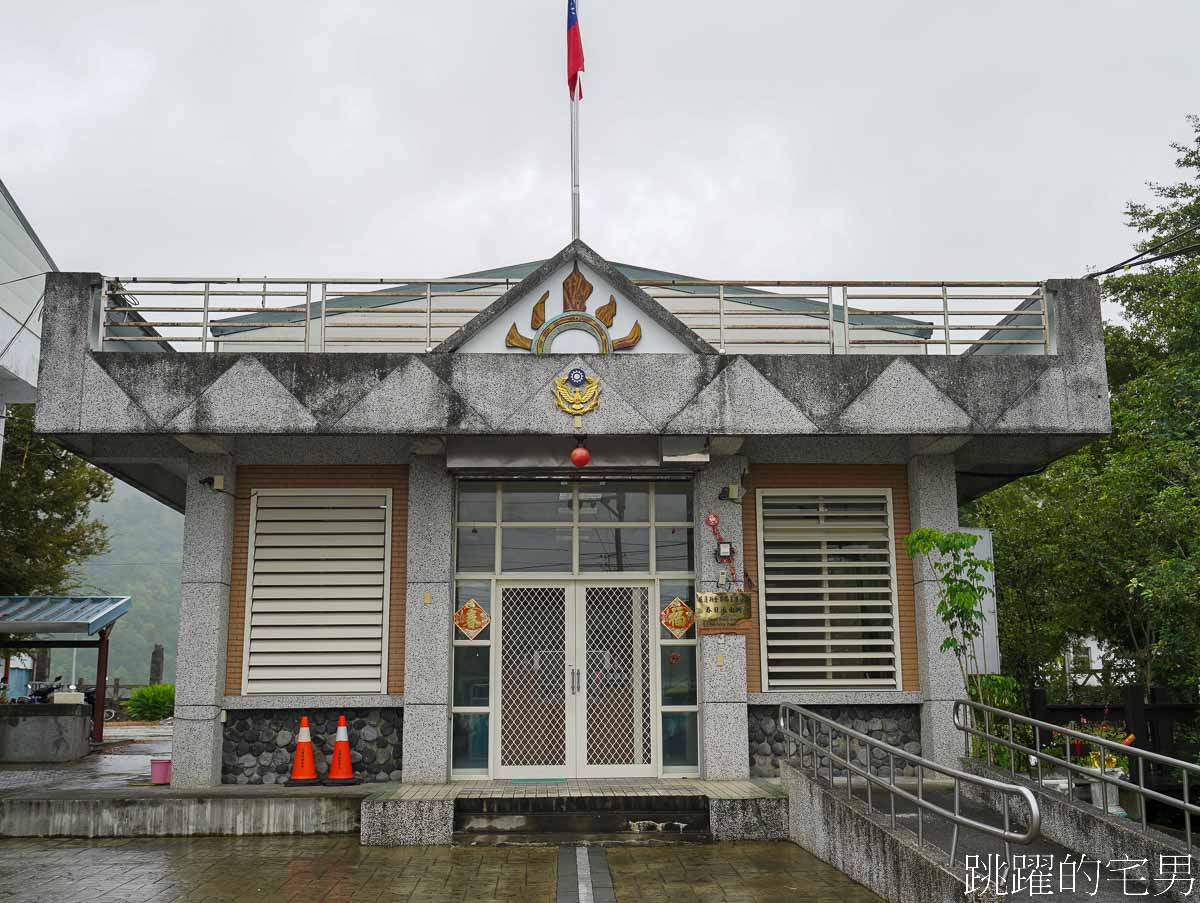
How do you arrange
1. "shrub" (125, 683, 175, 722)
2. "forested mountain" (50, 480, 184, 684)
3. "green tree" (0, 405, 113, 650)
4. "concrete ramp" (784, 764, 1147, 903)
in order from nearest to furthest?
"concrete ramp" (784, 764, 1147, 903) → "green tree" (0, 405, 113, 650) → "shrub" (125, 683, 175, 722) → "forested mountain" (50, 480, 184, 684)

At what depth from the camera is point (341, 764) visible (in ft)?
37.4

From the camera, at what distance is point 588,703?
38.8 feet

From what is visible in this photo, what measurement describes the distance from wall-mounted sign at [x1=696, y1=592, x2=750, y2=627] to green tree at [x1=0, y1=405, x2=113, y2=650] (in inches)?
676

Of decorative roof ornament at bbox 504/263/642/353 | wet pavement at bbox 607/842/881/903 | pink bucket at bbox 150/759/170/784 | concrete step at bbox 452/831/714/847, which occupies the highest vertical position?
decorative roof ornament at bbox 504/263/642/353

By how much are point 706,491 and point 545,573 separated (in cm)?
201

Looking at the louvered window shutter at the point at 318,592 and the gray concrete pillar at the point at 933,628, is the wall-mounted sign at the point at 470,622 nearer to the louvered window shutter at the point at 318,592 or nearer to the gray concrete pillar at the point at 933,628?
the louvered window shutter at the point at 318,592

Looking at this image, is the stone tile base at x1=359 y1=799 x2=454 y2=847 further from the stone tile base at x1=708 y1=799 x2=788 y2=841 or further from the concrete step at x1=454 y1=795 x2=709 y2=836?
the stone tile base at x1=708 y1=799 x2=788 y2=841

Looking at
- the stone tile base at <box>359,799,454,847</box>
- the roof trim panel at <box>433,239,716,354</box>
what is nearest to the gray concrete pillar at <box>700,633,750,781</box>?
the stone tile base at <box>359,799,454,847</box>

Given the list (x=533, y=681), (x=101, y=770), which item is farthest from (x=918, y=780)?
(x=101, y=770)

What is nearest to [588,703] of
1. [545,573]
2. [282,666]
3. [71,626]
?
[545,573]

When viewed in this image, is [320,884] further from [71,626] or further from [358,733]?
[71,626]

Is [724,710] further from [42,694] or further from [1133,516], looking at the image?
[42,694]

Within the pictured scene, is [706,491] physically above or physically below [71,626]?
above

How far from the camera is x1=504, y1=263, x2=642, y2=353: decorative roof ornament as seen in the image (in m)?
11.3
